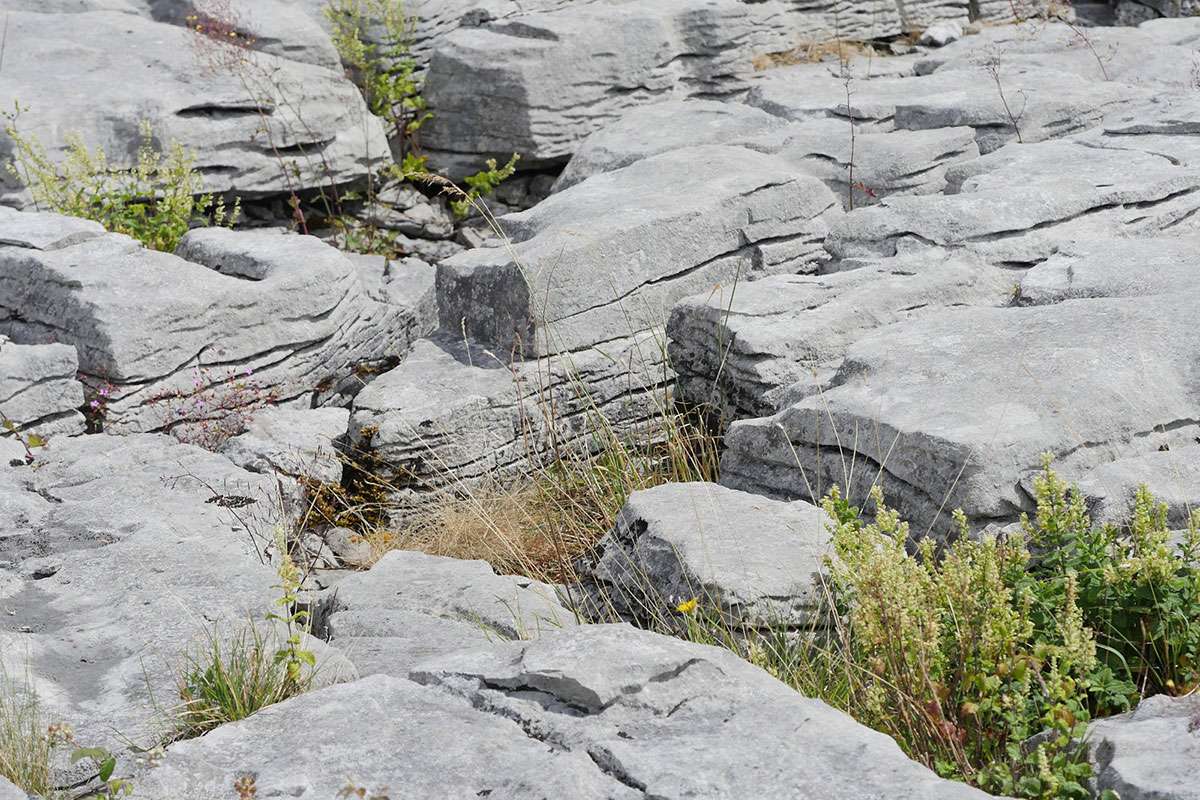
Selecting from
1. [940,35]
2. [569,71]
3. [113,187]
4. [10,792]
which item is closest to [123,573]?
[10,792]

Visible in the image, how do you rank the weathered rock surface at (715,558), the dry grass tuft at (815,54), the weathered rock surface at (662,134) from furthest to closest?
the dry grass tuft at (815,54)
the weathered rock surface at (662,134)
the weathered rock surface at (715,558)

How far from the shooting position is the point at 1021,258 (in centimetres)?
598

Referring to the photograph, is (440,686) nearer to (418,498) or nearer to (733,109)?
(418,498)

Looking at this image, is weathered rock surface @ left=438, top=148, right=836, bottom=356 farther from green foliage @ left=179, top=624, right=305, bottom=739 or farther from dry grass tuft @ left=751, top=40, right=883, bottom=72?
dry grass tuft @ left=751, top=40, right=883, bottom=72

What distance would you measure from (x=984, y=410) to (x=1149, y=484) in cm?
59

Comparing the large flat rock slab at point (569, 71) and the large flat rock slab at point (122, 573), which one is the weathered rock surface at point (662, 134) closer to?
the large flat rock slab at point (569, 71)

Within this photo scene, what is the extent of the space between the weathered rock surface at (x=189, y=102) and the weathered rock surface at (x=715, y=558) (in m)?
5.50

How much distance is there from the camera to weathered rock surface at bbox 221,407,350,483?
572 cm

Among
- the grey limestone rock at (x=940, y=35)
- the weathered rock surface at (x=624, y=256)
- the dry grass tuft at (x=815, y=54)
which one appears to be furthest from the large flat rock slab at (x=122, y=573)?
the grey limestone rock at (x=940, y=35)

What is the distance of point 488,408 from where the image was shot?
5.82 meters

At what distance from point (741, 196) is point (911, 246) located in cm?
88

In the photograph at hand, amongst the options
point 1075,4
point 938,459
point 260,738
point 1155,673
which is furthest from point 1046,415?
point 1075,4

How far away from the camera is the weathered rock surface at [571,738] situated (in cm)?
240

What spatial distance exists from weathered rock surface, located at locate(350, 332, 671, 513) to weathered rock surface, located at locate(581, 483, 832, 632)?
136 centimetres
